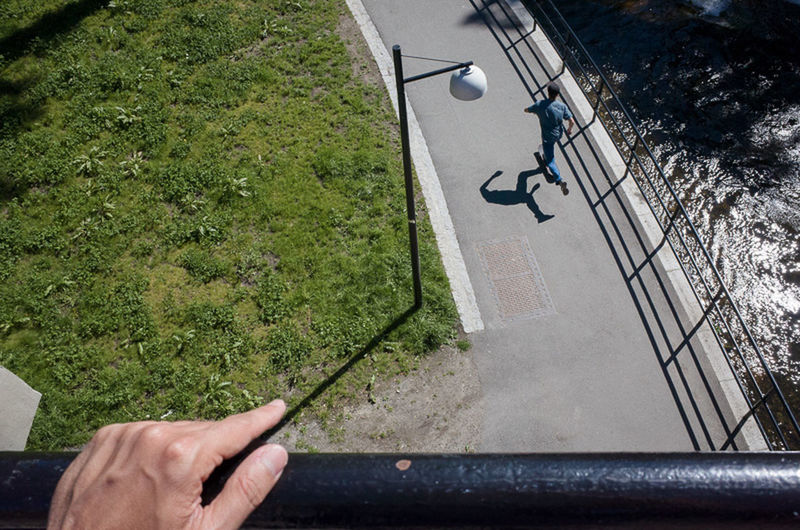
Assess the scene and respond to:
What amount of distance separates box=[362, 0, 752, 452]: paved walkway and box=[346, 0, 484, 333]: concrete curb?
0.14 metres

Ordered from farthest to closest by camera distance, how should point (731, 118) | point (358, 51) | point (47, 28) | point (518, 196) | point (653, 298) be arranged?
point (47, 28)
point (358, 51)
point (731, 118)
point (518, 196)
point (653, 298)

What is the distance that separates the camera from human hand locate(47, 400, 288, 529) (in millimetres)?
873

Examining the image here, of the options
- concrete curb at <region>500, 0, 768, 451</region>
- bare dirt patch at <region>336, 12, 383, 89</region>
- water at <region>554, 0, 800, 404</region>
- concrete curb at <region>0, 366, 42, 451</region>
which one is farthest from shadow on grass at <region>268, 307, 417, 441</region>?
concrete curb at <region>0, 366, 42, 451</region>

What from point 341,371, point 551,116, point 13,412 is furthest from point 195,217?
point 13,412

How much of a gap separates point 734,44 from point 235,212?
12414 mm

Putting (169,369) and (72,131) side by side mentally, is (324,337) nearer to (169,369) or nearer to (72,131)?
(169,369)

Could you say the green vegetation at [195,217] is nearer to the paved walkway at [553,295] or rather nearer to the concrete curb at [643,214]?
the paved walkway at [553,295]

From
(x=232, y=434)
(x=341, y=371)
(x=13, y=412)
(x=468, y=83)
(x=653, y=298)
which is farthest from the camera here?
(x=653, y=298)

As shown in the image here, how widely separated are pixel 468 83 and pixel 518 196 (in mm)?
4333

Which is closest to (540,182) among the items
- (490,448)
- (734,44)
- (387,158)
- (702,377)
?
(387,158)

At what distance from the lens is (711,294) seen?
9383 millimetres

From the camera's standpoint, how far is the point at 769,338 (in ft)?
33.6

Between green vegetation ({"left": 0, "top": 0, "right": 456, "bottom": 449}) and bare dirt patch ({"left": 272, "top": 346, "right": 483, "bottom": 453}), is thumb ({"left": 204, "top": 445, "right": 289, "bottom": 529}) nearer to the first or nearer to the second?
bare dirt patch ({"left": 272, "top": 346, "right": 483, "bottom": 453})

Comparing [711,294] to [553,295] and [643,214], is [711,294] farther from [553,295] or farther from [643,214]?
[553,295]
